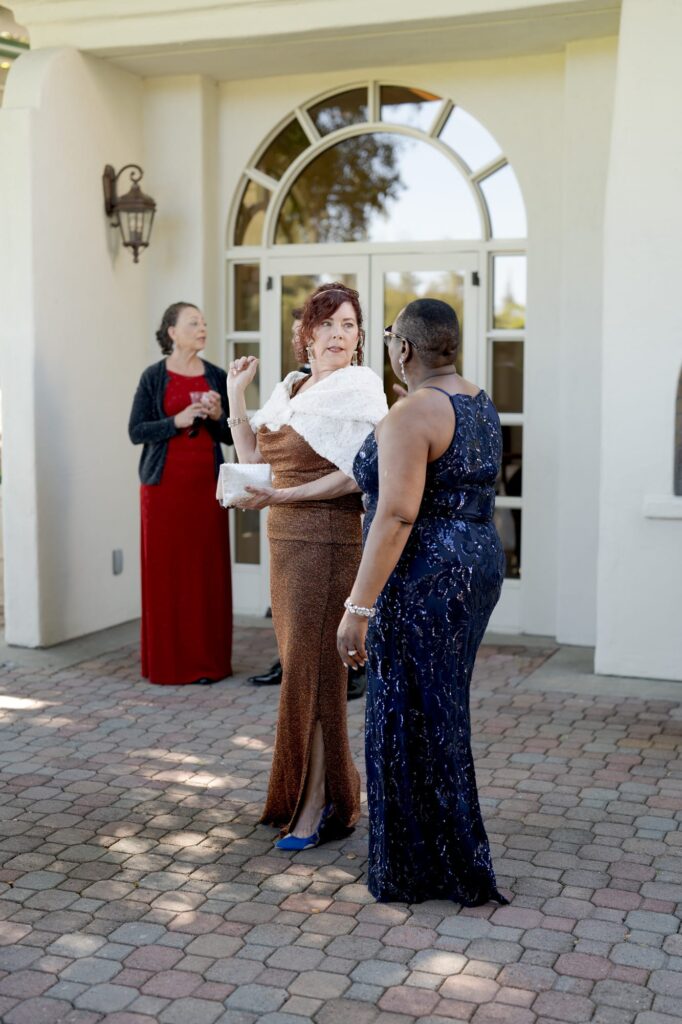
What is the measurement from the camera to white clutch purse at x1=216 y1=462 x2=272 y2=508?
193 inches

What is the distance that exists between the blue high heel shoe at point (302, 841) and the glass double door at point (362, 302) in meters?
4.67

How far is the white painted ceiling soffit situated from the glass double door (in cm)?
138

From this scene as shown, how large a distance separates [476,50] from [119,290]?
3.03 m

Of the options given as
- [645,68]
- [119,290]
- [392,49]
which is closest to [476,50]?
[392,49]

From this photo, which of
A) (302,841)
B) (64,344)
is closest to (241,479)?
(302,841)

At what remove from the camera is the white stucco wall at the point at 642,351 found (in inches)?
289

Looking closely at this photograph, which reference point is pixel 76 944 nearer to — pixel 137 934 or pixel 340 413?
pixel 137 934

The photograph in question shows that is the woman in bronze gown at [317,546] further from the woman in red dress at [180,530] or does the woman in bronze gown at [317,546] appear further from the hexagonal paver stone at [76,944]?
the woman in red dress at [180,530]

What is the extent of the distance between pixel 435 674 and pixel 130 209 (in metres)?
5.87

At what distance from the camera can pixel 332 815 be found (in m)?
4.98

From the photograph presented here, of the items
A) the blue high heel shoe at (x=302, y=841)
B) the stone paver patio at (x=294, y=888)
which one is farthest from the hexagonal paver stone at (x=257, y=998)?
the blue high heel shoe at (x=302, y=841)

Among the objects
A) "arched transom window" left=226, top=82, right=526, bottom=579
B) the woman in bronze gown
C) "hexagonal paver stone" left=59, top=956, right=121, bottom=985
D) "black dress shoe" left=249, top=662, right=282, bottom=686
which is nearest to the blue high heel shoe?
the woman in bronze gown

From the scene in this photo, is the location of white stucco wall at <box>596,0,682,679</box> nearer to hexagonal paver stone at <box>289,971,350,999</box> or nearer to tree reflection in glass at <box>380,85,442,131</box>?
tree reflection in glass at <box>380,85,442,131</box>

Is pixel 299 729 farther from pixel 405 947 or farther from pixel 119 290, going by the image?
pixel 119 290
